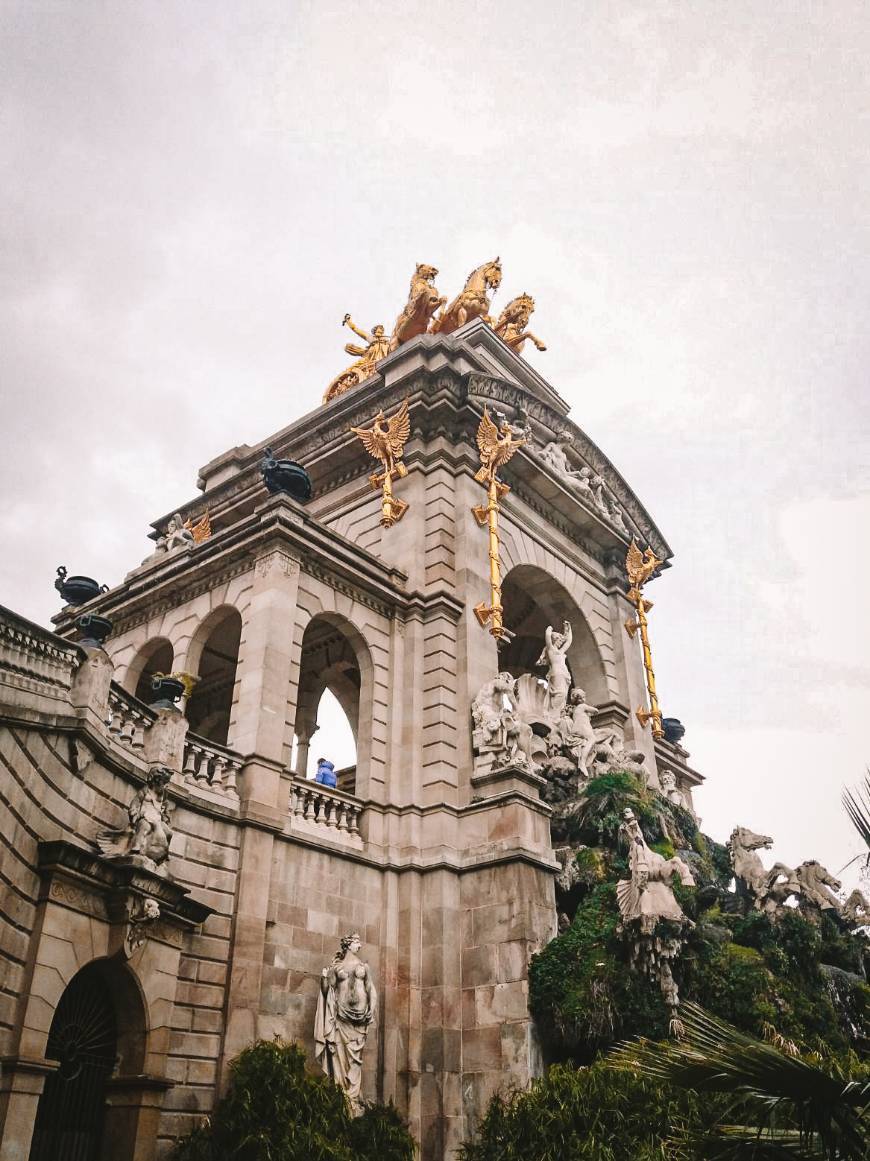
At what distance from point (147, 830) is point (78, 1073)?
2892 millimetres

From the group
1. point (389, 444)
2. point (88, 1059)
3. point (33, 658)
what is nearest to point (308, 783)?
point (88, 1059)

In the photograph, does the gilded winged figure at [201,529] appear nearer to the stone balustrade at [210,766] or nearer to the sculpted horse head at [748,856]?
the stone balustrade at [210,766]

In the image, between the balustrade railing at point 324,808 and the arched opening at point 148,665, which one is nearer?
the balustrade railing at point 324,808

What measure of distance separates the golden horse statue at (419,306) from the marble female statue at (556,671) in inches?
387

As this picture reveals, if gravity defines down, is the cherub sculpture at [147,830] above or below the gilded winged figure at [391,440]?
below

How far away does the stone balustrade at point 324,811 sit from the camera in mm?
16828

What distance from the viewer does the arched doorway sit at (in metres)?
11.6

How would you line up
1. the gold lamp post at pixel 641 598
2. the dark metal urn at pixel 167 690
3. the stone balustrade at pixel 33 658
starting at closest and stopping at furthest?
the stone balustrade at pixel 33 658, the dark metal urn at pixel 167 690, the gold lamp post at pixel 641 598

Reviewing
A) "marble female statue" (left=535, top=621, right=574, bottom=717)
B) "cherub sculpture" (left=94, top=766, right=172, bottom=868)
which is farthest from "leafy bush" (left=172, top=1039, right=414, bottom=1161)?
"marble female statue" (left=535, top=621, right=574, bottom=717)

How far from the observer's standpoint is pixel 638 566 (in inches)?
1064

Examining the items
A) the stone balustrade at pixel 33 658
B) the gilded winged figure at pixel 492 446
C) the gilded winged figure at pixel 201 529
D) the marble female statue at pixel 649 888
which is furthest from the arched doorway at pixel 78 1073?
the gilded winged figure at pixel 201 529

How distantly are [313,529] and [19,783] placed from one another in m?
9.31

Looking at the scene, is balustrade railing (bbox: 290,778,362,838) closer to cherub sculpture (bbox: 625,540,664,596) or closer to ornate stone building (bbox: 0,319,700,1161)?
ornate stone building (bbox: 0,319,700,1161)

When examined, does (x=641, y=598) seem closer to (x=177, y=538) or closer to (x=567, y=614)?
(x=567, y=614)
